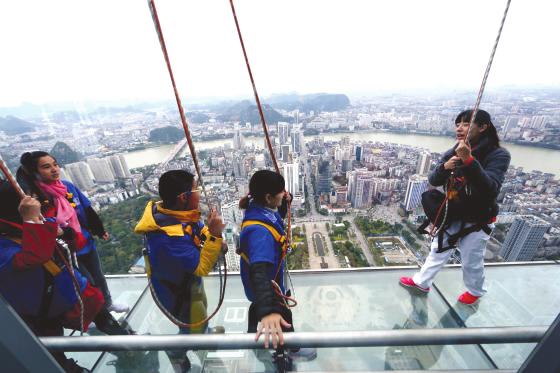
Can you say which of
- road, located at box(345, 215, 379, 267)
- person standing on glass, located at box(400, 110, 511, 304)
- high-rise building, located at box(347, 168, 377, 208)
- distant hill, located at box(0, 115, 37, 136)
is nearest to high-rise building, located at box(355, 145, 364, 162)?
high-rise building, located at box(347, 168, 377, 208)

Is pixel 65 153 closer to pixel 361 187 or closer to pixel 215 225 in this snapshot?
pixel 215 225

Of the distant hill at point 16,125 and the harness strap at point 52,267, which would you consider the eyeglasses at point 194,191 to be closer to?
the harness strap at point 52,267

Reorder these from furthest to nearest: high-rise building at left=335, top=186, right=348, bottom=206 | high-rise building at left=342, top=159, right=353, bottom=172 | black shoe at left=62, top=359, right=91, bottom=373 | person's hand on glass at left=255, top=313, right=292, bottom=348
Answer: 1. high-rise building at left=342, top=159, right=353, bottom=172
2. high-rise building at left=335, top=186, right=348, bottom=206
3. black shoe at left=62, top=359, right=91, bottom=373
4. person's hand on glass at left=255, top=313, right=292, bottom=348

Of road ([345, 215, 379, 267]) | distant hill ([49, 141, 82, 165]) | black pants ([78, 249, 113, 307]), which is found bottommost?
road ([345, 215, 379, 267])

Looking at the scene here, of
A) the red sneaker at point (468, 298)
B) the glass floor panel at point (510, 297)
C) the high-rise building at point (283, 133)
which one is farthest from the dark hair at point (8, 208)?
the high-rise building at point (283, 133)

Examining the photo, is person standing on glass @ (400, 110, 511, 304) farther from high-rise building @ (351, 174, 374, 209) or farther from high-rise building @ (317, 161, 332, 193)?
high-rise building @ (317, 161, 332, 193)
